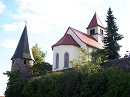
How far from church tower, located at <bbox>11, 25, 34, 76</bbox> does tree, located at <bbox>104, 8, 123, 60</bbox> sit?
34.5 feet

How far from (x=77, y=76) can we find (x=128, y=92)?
480cm

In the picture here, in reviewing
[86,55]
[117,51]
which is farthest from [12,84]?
[117,51]

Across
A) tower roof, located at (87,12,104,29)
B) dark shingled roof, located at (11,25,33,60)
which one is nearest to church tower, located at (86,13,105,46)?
tower roof, located at (87,12,104,29)

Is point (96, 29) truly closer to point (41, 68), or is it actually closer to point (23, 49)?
point (41, 68)

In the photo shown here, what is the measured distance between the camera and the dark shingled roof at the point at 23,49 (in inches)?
1448

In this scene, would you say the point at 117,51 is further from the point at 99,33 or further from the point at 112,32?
the point at 99,33

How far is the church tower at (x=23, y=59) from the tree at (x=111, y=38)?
1051cm

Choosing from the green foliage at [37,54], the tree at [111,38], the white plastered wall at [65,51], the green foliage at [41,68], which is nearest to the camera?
the tree at [111,38]

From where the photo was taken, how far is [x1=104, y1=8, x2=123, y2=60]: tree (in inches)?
1403

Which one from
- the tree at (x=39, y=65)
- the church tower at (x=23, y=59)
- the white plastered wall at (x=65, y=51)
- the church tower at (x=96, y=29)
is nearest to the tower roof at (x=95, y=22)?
the church tower at (x=96, y=29)

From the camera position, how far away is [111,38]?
1458 inches

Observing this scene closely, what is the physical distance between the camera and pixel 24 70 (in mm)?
36188

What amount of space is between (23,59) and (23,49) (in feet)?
4.97

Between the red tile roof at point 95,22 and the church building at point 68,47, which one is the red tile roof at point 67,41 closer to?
the church building at point 68,47
